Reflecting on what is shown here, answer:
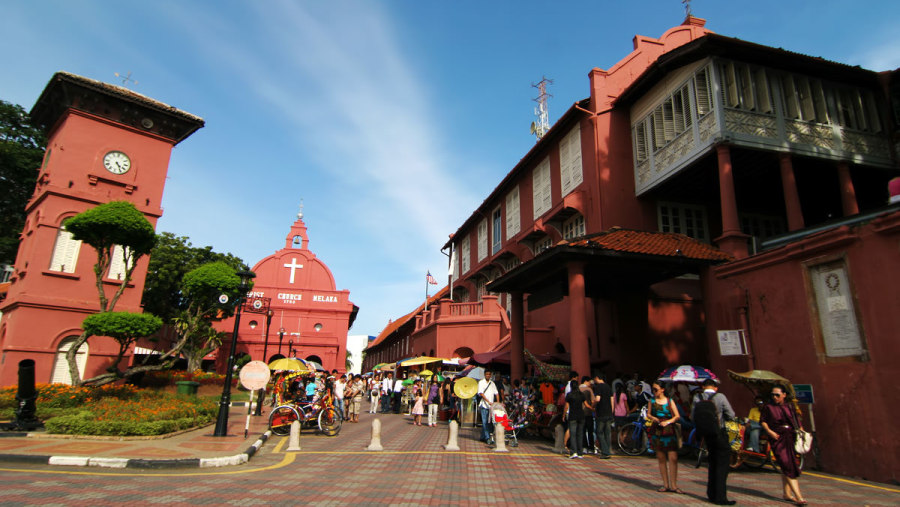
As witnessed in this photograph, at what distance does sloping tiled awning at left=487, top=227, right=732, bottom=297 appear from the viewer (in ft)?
39.6

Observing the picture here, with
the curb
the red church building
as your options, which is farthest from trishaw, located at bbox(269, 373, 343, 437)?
the red church building

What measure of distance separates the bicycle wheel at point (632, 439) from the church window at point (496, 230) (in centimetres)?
1619

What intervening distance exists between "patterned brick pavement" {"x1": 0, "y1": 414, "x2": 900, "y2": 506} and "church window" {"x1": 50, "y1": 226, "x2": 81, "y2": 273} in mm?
15393

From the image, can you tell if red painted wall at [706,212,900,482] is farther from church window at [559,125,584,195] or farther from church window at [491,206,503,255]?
church window at [491,206,503,255]

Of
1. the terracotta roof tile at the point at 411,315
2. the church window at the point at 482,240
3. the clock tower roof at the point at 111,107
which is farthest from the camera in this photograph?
the terracotta roof tile at the point at 411,315

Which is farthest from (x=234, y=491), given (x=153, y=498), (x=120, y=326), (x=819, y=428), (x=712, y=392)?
(x=120, y=326)

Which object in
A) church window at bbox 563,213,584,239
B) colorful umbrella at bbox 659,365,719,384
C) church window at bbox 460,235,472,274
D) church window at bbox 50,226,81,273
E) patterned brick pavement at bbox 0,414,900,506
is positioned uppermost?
church window at bbox 460,235,472,274

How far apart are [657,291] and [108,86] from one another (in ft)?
79.5

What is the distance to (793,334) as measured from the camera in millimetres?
9430

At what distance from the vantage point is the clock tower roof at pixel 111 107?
21.4 metres

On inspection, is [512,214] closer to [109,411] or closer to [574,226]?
[574,226]

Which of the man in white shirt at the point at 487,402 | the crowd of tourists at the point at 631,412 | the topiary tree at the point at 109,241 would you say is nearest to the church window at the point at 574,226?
the crowd of tourists at the point at 631,412

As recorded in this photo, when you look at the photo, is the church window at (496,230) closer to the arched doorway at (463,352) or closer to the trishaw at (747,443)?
the arched doorway at (463,352)

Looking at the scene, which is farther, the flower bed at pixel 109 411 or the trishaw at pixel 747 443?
the flower bed at pixel 109 411
